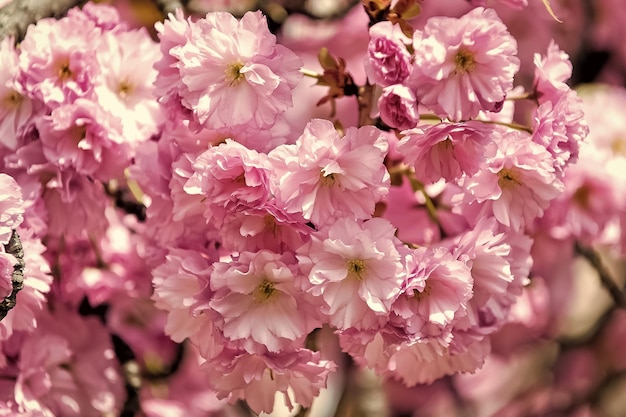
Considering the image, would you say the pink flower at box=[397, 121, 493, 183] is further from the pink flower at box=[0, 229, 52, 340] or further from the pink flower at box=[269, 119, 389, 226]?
the pink flower at box=[0, 229, 52, 340]

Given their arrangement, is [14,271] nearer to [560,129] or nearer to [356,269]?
[356,269]

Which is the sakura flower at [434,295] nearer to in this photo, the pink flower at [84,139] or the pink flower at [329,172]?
the pink flower at [329,172]

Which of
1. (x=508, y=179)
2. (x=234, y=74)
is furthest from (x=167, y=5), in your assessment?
(x=508, y=179)

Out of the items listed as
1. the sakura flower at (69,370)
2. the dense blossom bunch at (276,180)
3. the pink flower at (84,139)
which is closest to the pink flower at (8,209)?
the dense blossom bunch at (276,180)

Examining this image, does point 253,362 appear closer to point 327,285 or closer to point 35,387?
point 327,285

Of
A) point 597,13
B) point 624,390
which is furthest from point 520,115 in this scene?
point 624,390

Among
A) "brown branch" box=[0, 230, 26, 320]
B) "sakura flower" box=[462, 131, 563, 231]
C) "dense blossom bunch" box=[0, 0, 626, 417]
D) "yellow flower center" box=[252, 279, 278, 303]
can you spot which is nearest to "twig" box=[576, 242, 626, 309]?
"dense blossom bunch" box=[0, 0, 626, 417]
